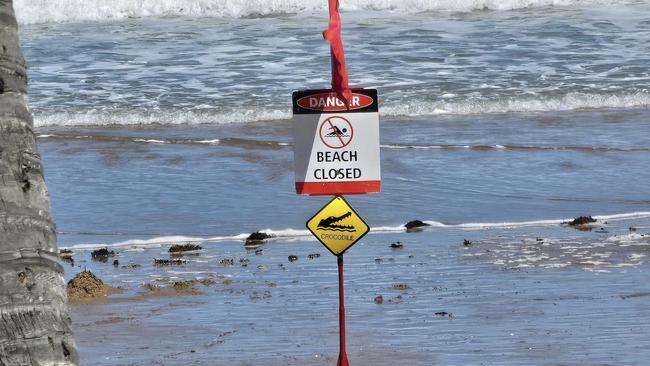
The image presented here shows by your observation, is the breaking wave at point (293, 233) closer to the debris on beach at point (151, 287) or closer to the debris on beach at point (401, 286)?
the debris on beach at point (151, 287)

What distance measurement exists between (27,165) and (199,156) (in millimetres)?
10767

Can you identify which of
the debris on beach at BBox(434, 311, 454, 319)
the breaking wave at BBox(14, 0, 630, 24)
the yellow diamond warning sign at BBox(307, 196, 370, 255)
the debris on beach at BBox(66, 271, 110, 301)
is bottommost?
the breaking wave at BBox(14, 0, 630, 24)

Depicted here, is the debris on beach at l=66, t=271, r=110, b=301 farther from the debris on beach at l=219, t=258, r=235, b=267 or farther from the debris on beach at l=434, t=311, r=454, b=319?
the debris on beach at l=434, t=311, r=454, b=319

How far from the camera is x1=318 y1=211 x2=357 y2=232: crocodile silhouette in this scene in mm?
5953

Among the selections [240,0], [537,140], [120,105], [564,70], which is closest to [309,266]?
[537,140]

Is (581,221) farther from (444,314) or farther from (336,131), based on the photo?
(336,131)

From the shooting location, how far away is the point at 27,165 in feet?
10.7

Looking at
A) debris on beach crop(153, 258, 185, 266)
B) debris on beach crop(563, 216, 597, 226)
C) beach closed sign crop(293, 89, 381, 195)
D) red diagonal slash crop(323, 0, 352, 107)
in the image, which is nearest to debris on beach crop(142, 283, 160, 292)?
debris on beach crop(153, 258, 185, 266)

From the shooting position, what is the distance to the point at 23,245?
3.20 m

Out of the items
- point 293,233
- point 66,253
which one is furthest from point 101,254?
point 293,233

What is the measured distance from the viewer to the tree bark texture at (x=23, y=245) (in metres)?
3.17

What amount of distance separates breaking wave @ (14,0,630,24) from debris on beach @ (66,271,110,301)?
59.8 ft

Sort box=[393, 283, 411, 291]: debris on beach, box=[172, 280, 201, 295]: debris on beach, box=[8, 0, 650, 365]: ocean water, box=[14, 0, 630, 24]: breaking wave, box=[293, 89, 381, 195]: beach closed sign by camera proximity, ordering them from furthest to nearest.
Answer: box=[14, 0, 630, 24]: breaking wave, box=[172, 280, 201, 295]: debris on beach, box=[393, 283, 411, 291]: debris on beach, box=[8, 0, 650, 365]: ocean water, box=[293, 89, 381, 195]: beach closed sign

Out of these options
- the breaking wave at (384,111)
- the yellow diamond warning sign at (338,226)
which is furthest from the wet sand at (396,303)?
the breaking wave at (384,111)
